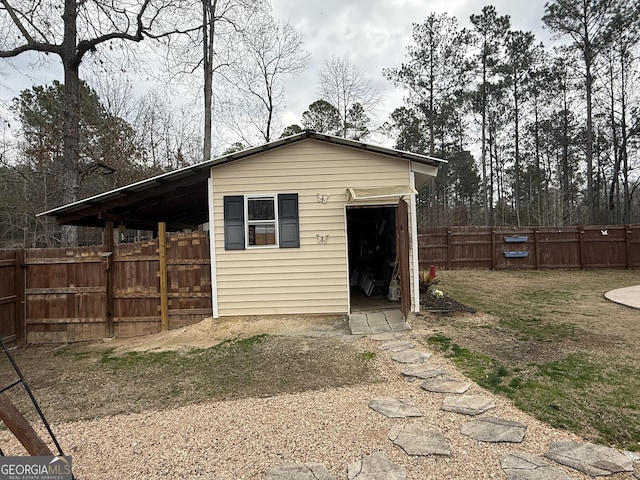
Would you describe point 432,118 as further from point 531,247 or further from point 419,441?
point 419,441

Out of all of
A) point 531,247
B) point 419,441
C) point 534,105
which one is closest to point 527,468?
point 419,441

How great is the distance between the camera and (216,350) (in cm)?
540

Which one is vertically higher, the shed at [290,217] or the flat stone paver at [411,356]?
the shed at [290,217]

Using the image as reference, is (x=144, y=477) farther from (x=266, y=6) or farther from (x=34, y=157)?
(x=266, y=6)

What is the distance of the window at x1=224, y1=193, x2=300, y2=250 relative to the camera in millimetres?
6625

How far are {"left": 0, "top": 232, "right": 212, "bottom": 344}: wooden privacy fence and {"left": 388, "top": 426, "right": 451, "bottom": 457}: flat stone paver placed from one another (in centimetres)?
478

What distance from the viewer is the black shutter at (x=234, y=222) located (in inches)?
260

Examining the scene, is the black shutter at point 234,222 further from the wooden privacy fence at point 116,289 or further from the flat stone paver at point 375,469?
the flat stone paver at point 375,469

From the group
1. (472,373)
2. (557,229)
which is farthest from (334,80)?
(472,373)

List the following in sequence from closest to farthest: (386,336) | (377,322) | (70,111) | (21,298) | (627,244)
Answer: (386,336) < (377,322) < (21,298) < (70,111) < (627,244)

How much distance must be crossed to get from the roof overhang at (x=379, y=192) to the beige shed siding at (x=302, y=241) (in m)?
0.17

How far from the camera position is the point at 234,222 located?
21.7 feet

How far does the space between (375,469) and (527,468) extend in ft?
3.19

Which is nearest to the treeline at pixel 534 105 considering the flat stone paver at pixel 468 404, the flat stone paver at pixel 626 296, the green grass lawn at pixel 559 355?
the flat stone paver at pixel 626 296
